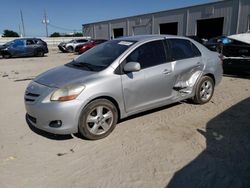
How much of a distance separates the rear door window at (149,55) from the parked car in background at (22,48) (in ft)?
65.2

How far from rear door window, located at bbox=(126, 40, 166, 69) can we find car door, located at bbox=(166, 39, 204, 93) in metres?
0.27

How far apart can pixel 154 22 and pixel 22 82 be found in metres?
24.7

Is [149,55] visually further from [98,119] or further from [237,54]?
[237,54]

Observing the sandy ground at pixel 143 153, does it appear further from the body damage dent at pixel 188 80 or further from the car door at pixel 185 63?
the car door at pixel 185 63

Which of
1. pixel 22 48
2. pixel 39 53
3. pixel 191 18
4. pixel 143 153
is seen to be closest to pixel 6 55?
pixel 22 48

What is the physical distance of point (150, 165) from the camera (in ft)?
11.0

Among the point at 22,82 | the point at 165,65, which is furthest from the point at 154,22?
the point at 165,65

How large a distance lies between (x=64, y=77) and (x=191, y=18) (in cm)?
2472

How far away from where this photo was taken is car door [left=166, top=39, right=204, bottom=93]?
508 centimetres

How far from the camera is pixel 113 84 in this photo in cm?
415

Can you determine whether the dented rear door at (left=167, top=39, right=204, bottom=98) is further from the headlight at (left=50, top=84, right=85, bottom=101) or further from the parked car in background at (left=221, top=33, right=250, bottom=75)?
the parked car in background at (left=221, top=33, right=250, bottom=75)

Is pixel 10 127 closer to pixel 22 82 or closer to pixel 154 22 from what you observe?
pixel 22 82

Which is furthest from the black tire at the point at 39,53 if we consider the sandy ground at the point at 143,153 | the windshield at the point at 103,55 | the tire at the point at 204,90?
the tire at the point at 204,90

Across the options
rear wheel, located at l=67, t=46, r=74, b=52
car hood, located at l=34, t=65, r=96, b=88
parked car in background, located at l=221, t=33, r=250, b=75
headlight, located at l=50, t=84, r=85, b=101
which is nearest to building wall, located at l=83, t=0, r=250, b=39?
rear wheel, located at l=67, t=46, r=74, b=52
